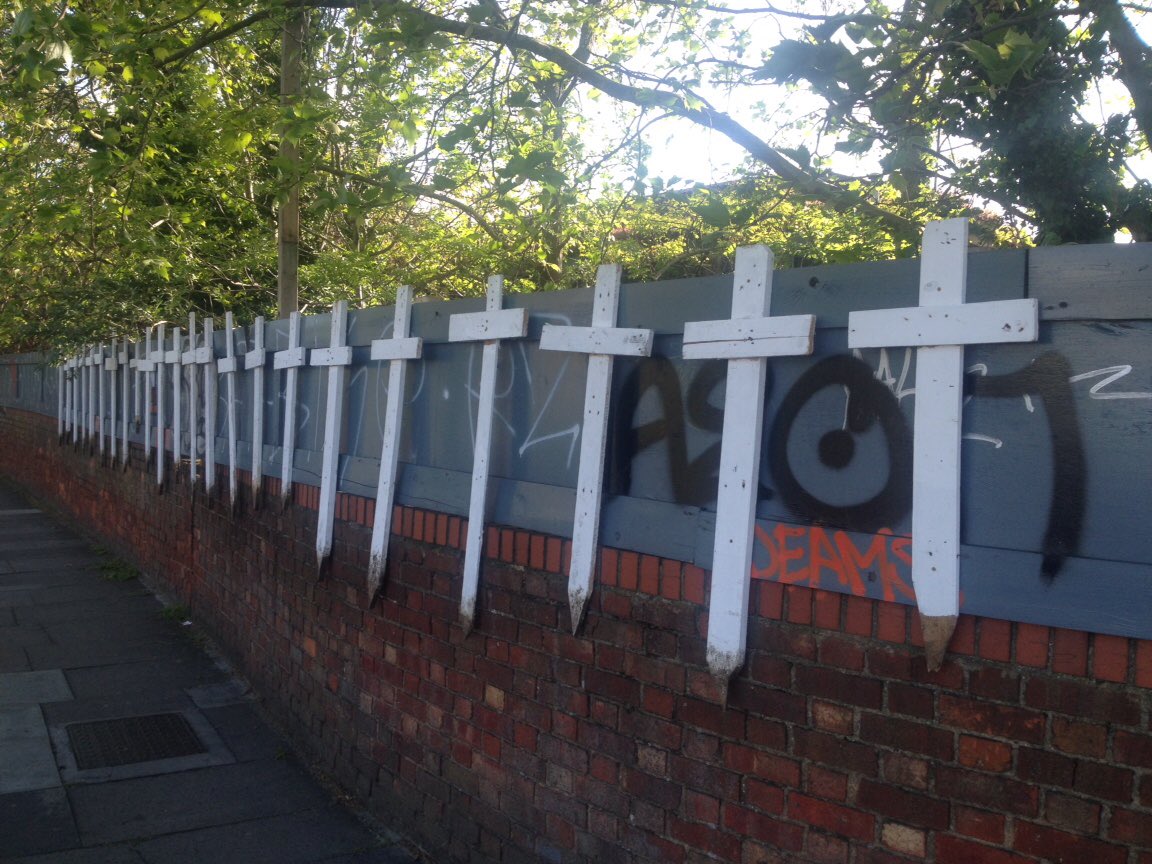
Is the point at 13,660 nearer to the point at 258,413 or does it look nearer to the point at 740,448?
the point at 258,413

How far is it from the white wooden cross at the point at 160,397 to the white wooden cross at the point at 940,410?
7.41m

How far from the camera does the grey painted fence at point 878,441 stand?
242 cm

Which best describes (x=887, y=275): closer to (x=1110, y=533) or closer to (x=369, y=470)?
(x=1110, y=533)

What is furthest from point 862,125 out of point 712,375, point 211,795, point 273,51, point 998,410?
point 273,51

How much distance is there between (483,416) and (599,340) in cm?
72

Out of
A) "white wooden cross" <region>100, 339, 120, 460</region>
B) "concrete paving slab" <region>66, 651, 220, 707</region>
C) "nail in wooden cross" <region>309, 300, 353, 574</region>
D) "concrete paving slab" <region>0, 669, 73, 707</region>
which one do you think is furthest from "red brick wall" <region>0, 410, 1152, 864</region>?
"white wooden cross" <region>100, 339, 120, 460</region>

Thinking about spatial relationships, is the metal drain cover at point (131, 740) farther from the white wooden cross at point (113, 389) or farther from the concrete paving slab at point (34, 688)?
the white wooden cross at point (113, 389)

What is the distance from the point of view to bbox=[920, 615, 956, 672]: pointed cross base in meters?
2.61

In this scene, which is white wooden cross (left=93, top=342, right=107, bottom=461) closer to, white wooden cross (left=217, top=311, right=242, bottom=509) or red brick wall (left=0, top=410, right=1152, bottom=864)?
white wooden cross (left=217, top=311, right=242, bottom=509)

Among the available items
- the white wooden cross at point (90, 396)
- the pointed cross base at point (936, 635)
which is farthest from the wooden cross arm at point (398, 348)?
the white wooden cross at point (90, 396)

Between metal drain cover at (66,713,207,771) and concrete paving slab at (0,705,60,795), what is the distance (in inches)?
5.3

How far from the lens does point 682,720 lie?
330 centimetres

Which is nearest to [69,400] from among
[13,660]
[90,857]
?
[13,660]

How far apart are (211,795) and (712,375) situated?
11.1ft
